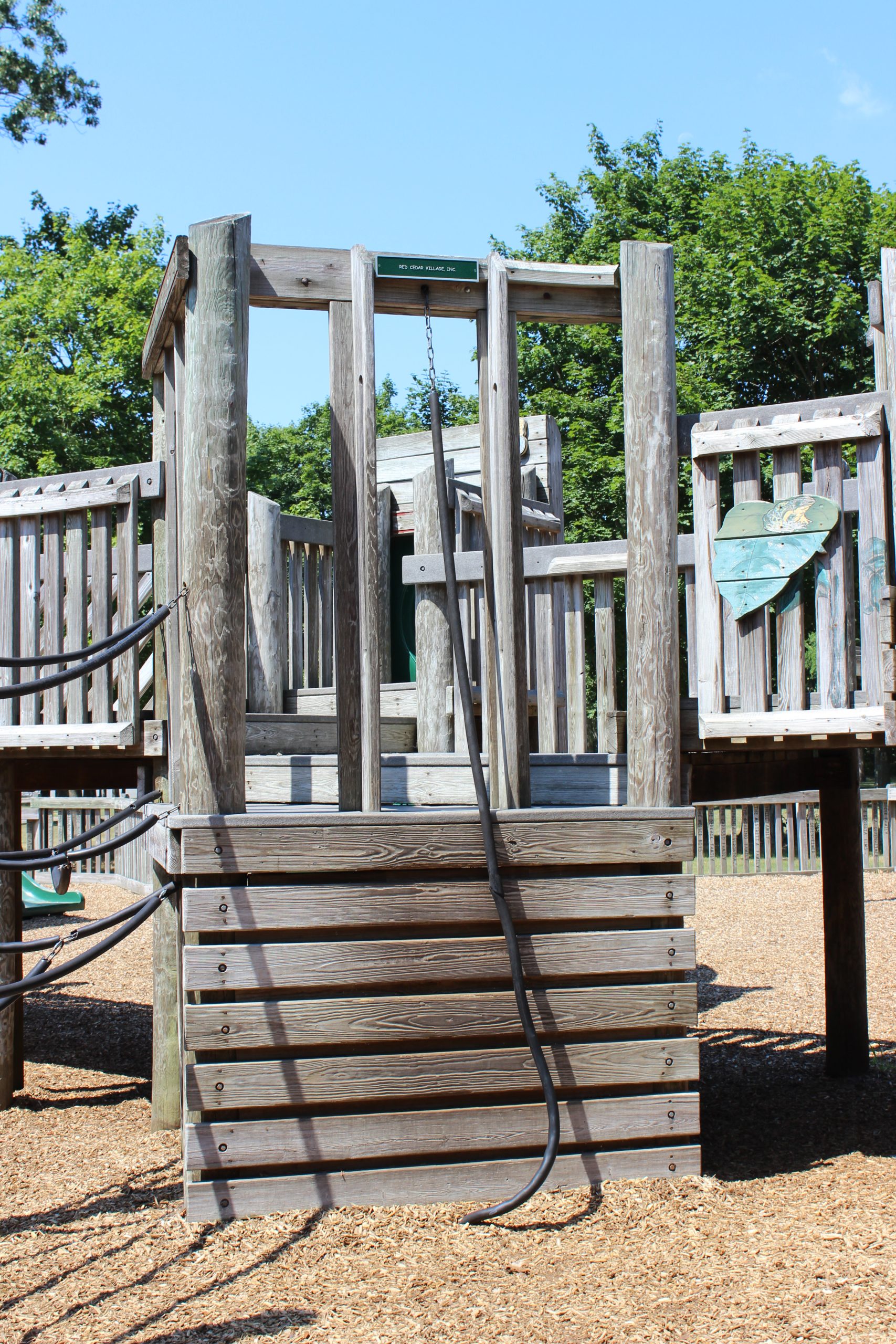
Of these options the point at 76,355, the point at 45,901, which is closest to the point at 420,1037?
the point at 45,901

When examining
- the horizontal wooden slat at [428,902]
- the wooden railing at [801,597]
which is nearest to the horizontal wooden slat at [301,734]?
the horizontal wooden slat at [428,902]

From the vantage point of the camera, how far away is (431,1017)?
441 cm

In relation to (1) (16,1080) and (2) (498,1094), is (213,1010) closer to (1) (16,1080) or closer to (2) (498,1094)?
(2) (498,1094)

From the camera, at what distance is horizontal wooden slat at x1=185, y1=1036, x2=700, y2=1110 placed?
4.25 m

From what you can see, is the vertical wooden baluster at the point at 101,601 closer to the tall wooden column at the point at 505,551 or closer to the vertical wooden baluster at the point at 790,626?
the tall wooden column at the point at 505,551

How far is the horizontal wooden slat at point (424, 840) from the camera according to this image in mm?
4371

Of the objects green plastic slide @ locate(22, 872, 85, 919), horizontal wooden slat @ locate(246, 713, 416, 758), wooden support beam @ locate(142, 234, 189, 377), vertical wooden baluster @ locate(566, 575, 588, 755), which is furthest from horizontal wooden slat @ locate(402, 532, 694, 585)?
green plastic slide @ locate(22, 872, 85, 919)

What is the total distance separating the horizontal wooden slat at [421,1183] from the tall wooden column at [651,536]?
1330 mm

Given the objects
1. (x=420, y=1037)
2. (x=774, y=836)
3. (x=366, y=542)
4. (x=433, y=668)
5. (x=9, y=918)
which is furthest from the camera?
(x=774, y=836)

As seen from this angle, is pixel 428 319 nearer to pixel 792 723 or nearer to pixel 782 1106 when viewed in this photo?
pixel 792 723

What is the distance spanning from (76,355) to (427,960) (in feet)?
88.2

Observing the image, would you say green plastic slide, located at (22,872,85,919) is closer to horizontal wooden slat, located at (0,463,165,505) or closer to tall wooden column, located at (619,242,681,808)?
horizontal wooden slat, located at (0,463,165,505)

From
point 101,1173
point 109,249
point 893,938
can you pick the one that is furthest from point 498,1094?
point 109,249

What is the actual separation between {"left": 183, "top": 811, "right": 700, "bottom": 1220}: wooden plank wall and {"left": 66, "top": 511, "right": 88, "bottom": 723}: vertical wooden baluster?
1.61 m
